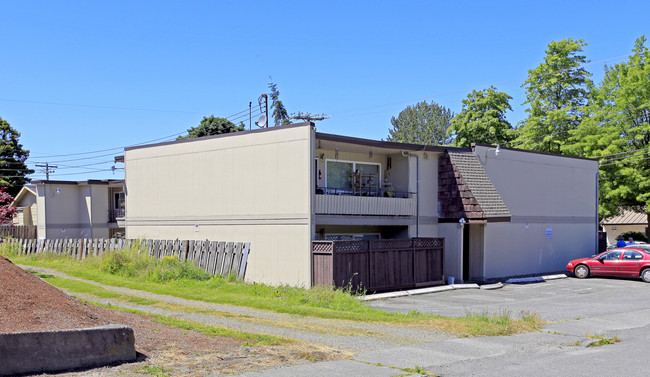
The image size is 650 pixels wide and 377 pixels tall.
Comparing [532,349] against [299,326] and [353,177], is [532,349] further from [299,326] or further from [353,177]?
[353,177]

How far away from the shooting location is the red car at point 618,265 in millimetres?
24906

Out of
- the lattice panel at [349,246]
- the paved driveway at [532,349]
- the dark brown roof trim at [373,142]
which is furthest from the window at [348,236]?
the paved driveway at [532,349]

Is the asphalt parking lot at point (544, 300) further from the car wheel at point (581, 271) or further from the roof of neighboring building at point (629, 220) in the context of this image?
the roof of neighboring building at point (629, 220)

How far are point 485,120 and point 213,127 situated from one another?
22666mm

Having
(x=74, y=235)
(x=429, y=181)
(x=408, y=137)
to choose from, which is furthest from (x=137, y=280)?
(x=408, y=137)

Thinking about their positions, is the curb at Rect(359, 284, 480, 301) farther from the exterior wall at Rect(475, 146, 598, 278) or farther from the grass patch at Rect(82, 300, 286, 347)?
the grass patch at Rect(82, 300, 286, 347)

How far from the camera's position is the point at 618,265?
25516 millimetres

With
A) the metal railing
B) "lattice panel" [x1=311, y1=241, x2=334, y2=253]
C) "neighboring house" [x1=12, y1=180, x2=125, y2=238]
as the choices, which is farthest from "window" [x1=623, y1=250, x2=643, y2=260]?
"neighboring house" [x1=12, y1=180, x2=125, y2=238]

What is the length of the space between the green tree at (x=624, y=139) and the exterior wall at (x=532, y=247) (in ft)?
25.0

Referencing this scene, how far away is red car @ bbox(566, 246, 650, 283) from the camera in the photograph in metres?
24.9

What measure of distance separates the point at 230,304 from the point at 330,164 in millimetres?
9026

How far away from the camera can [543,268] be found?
92.4 feet

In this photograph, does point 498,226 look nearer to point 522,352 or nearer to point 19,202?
point 522,352

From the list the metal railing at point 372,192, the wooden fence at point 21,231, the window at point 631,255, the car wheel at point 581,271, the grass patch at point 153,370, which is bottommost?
the car wheel at point 581,271
